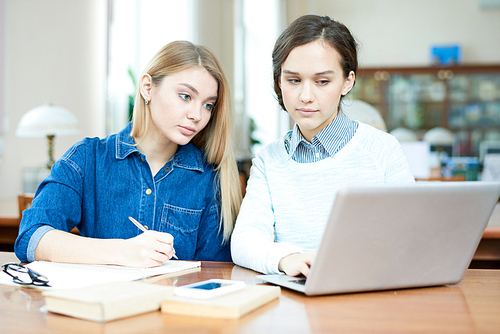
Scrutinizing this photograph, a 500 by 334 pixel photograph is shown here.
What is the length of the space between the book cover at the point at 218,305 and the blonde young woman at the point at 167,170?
1.89 ft

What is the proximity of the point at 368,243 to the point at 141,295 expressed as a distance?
35 centimetres

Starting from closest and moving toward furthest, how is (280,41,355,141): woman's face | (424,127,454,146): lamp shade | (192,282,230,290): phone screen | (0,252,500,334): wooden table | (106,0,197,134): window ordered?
(0,252,500,334): wooden table → (192,282,230,290): phone screen → (280,41,355,141): woman's face → (106,0,197,134): window → (424,127,454,146): lamp shade

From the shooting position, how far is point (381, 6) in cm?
772

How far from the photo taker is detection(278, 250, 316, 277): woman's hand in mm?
932

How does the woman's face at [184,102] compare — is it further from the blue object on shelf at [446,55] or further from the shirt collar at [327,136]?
the blue object on shelf at [446,55]

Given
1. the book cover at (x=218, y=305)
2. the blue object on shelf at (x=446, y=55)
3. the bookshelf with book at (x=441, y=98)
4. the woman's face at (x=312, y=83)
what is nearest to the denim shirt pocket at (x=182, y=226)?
the woman's face at (x=312, y=83)

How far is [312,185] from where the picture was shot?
1.26m

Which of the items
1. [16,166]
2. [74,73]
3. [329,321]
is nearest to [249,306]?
[329,321]

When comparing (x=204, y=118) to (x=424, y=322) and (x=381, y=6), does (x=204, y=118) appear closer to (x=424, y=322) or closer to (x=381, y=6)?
(x=424, y=322)

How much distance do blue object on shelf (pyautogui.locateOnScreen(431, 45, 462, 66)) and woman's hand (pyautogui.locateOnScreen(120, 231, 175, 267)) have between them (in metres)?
7.05

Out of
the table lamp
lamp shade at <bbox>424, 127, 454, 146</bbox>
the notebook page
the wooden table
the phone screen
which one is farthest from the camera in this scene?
lamp shade at <bbox>424, 127, 454, 146</bbox>

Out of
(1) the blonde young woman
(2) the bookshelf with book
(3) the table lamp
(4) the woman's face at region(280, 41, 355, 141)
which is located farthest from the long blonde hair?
(2) the bookshelf with book

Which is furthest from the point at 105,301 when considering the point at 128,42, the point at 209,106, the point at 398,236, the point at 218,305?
the point at 128,42

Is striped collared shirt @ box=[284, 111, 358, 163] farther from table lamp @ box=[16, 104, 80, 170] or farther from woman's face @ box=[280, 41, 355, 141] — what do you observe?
table lamp @ box=[16, 104, 80, 170]
